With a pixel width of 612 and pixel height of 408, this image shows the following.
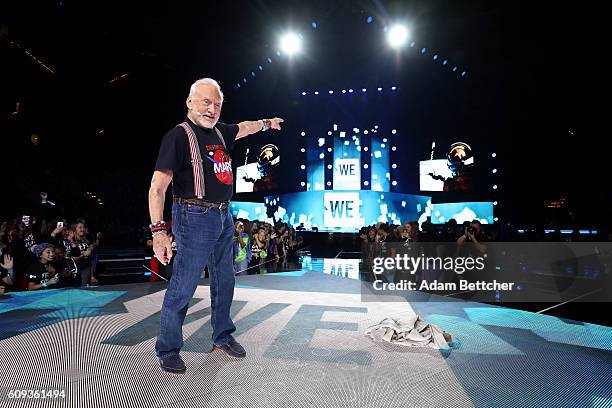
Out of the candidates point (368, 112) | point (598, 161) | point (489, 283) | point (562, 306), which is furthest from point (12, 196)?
point (598, 161)

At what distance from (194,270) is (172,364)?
509mm

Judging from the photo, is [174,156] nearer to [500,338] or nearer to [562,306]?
[500,338]

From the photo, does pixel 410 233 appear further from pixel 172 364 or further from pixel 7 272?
pixel 7 272

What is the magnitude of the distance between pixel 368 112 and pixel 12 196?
19.2m

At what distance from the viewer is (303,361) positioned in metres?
2.07

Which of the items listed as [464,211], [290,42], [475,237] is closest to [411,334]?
[475,237]

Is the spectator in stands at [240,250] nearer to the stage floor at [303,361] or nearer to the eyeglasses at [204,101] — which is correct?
the stage floor at [303,361]

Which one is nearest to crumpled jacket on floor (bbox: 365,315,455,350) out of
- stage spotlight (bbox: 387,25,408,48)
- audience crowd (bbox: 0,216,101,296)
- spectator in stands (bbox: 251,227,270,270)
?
audience crowd (bbox: 0,216,101,296)

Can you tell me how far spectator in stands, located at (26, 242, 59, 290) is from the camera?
185 inches

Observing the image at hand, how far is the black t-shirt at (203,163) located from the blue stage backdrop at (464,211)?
76.6 ft

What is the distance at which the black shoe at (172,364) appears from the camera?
6.18ft

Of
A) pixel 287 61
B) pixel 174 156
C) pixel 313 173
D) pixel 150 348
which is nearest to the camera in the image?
pixel 174 156

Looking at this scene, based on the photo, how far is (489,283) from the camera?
5.36m

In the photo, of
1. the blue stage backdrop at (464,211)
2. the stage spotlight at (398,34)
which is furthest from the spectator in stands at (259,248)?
the blue stage backdrop at (464,211)
